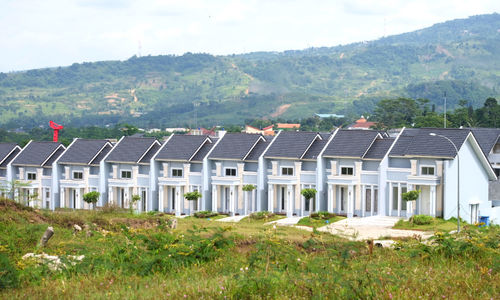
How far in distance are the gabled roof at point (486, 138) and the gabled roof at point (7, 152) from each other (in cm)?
3491

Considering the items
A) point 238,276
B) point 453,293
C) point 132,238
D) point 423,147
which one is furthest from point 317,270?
point 423,147

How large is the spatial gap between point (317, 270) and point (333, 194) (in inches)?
1194

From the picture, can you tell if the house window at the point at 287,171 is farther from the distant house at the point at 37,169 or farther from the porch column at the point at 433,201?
the distant house at the point at 37,169

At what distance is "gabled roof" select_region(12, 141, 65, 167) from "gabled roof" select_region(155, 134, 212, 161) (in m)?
9.77

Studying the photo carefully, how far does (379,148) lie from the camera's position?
42594 mm

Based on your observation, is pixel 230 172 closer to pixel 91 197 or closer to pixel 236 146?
pixel 236 146

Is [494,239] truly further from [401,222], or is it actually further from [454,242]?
[401,222]

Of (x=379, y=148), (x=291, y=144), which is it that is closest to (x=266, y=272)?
(x=379, y=148)

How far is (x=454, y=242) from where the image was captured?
1619 centimetres

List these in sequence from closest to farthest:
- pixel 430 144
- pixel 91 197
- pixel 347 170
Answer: pixel 430 144 < pixel 347 170 < pixel 91 197

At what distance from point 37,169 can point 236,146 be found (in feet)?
53.8

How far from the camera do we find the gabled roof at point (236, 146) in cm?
4697

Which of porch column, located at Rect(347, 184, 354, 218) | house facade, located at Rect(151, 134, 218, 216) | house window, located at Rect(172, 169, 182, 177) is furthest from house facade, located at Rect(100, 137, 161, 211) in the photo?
porch column, located at Rect(347, 184, 354, 218)

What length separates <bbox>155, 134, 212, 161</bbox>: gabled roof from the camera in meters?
48.5
